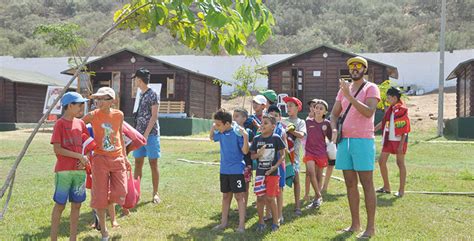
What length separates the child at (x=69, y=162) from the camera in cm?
451

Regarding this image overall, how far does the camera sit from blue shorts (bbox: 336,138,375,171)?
5008mm

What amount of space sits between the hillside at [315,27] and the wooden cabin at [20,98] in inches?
1120

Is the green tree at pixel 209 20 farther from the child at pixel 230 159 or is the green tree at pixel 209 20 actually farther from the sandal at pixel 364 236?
the sandal at pixel 364 236

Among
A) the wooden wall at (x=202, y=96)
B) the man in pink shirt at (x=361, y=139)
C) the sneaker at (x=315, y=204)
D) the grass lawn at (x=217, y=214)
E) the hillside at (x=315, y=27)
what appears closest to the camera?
the man in pink shirt at (x=361, y=139)

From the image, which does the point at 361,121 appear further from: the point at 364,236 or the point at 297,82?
the point at 297,82

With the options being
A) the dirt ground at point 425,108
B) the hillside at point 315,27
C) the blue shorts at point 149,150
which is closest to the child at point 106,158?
the blue shorts at point 149,150

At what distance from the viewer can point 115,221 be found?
216 inches

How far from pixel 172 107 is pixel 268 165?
70.6 ft

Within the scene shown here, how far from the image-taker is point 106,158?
496 cm

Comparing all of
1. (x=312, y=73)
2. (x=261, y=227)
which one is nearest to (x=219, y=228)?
(x=261, y=227)

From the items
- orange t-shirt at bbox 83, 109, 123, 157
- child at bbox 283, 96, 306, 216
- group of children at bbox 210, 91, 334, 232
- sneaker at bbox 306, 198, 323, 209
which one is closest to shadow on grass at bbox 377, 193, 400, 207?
sneaker at bbox 306, 198, 323, 209

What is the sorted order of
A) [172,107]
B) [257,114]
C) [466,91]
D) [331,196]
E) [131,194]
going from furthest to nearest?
1. [172,107]
2. [466,91]
3. [331,196]
4. [257,114]
5. [131,194]

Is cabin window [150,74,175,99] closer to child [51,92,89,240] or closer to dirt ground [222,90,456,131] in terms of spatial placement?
dirt ground [222,90,456,131]

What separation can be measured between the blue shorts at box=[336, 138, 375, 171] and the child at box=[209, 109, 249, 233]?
107cm
